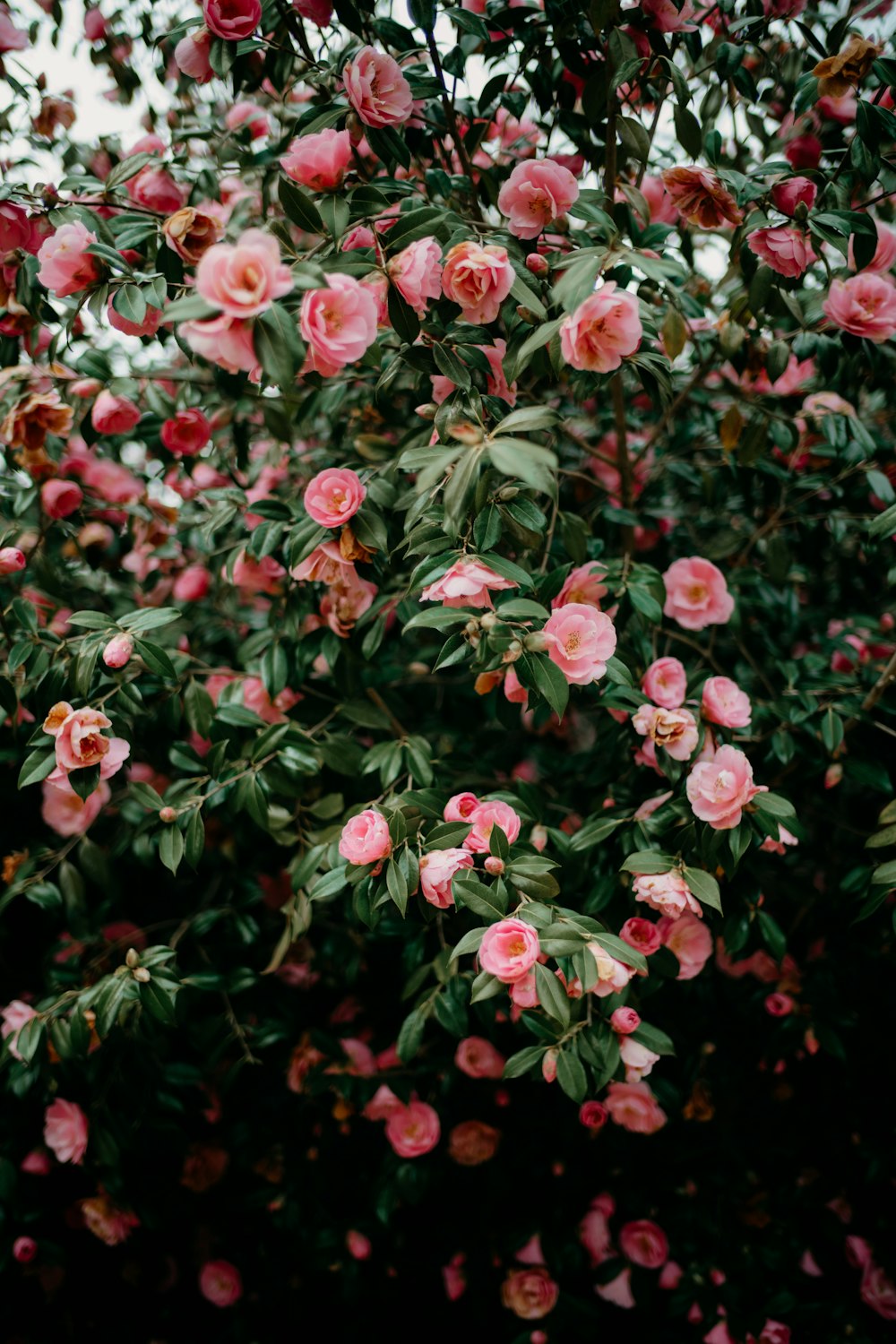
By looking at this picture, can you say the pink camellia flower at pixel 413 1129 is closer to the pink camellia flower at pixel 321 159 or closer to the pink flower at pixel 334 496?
the pink flower at pixel 334 496

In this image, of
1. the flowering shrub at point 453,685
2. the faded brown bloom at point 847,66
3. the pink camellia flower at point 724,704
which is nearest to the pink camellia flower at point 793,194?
the flowering shrub at point 453,685

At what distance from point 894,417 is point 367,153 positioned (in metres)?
1.22

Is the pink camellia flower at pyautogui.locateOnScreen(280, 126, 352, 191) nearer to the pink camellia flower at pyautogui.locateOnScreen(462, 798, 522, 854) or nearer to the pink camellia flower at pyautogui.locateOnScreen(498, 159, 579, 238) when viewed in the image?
the pink camellia flower at pyautogui.locateOnScreen(498, 159, 579, 238)

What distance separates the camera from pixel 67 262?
3.09 feet

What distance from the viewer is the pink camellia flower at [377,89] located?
888mm

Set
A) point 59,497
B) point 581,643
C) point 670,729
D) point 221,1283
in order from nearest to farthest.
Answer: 1. point 581,643
2. point 670,729
3. point 59,497
4. point 221,1283

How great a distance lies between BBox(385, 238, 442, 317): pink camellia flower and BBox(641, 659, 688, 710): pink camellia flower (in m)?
0.56

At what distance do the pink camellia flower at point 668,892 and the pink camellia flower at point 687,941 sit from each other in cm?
16

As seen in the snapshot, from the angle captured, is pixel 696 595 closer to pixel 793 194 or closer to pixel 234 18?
pixel 793 194

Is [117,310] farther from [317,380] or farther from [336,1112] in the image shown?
[336,1112]

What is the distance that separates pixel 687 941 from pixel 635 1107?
13.5 inches

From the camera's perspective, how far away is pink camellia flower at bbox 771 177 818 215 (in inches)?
37.6

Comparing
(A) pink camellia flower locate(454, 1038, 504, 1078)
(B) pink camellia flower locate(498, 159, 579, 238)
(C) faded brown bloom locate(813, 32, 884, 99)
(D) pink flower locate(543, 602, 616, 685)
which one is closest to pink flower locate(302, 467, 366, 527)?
(D) pink flower locate(543, 602, 616, 685)

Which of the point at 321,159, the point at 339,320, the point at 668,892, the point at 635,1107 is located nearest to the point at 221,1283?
the point at 635,1107
